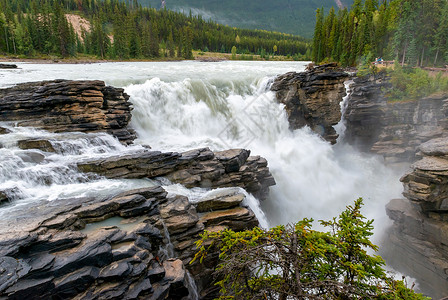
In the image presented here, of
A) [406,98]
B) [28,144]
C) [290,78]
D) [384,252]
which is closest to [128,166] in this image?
[28,144]

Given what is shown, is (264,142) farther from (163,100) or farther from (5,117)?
(5,117)

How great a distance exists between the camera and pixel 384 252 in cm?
1806

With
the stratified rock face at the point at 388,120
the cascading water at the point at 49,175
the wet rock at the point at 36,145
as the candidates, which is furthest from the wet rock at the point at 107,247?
the stratified rock face at the point at 388,120

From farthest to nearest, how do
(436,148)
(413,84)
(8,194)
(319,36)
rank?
(319,36) < (413,84) < (436,148) < (8,194)

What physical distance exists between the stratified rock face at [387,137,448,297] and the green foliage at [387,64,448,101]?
13.5 m

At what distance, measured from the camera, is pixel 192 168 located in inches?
592

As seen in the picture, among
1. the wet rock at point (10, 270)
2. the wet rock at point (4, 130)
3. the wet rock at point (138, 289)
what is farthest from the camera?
the wet rock at point (4, 130)

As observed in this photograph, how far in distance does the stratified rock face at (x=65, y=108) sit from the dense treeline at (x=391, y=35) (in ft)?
131

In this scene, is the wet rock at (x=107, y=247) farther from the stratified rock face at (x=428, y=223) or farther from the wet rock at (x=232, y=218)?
the stratified rock face at (x=428, y=223)

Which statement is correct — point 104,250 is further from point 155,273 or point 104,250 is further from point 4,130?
point 4,130

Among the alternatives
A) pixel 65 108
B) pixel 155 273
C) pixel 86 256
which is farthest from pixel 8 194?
pixel 65 108

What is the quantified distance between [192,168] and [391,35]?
5760 cm

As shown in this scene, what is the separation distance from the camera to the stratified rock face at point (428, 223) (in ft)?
50.9

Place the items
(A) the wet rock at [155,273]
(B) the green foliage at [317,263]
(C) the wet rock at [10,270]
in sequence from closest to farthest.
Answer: (B) the green foliage at [317,263] → (C) the wet rock at [10,270] → (A) the wet rock at [155,273]
